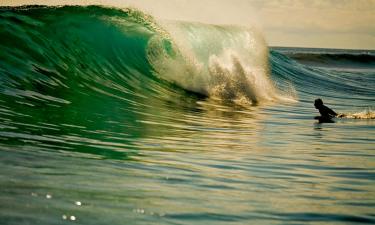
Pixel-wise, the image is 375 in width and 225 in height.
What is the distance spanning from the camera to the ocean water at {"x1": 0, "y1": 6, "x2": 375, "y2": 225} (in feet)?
13.5

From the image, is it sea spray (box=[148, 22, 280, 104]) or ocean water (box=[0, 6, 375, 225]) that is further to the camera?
sea spray (box=[148, 22, 280, 104])

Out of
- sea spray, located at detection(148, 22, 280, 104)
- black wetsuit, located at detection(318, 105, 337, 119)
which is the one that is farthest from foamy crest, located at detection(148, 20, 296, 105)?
black wetsuit, located at detection(318, 105, 337, 119)

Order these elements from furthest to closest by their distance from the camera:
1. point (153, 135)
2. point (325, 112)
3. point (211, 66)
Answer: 1. point (211, 66)
2. point (325, 112)
3. point (153, 135)

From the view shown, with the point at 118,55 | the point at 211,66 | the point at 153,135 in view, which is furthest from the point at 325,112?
the point at 118,55

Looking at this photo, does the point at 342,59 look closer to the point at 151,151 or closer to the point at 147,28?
the point at 147,28

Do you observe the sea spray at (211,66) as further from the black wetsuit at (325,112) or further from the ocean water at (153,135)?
the black wetsuit at (325,112)

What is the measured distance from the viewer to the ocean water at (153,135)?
163 inches

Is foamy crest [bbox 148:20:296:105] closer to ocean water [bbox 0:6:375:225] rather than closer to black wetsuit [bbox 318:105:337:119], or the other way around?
ocean water [bbox 0:6:375:225]

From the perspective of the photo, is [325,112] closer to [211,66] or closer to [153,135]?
[211,66]

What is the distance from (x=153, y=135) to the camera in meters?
7.64

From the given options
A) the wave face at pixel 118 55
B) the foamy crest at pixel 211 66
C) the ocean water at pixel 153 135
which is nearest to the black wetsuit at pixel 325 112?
the ocean water at pixel 153 135

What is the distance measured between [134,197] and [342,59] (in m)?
56.9

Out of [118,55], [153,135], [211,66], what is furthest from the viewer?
[211,66]

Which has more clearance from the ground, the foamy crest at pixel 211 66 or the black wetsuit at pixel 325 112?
the foamy crest at pixel 211 66
